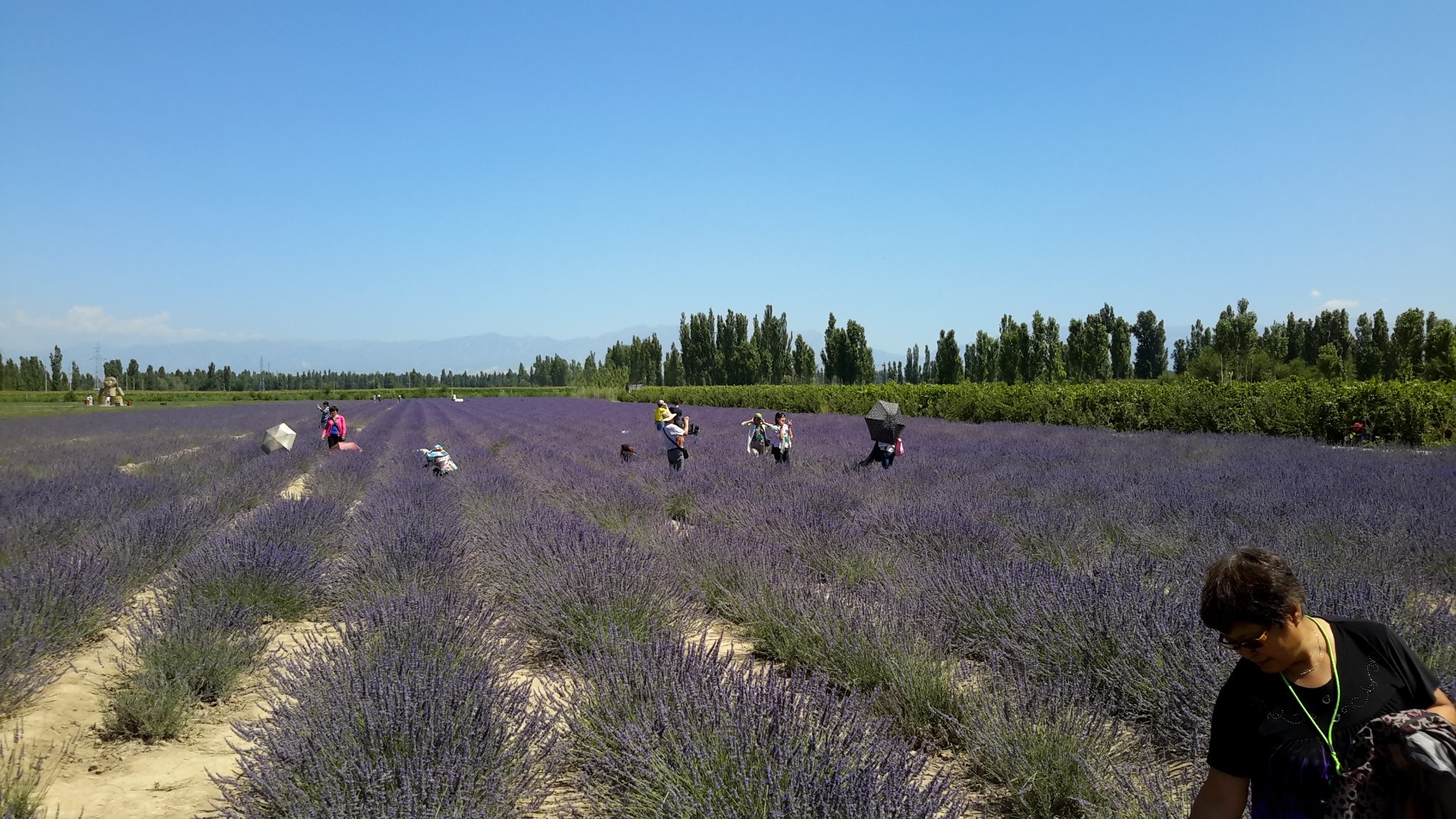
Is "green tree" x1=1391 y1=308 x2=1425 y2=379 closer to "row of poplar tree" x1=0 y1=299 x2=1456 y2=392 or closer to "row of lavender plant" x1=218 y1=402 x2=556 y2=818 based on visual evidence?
"row of poplar tree" x1=0 y1=299 x2=1456 y2=392

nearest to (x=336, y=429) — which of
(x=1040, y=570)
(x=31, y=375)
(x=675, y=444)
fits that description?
(x=675, y=444)

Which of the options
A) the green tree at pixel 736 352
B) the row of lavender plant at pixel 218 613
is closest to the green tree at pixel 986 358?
the green tree at pixel 736 352

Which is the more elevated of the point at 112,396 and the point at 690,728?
the point at 112,396

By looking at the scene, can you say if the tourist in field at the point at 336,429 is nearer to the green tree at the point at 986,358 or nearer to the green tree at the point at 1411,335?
the green tree at the point at 1411,335

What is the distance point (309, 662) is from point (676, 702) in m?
1.75

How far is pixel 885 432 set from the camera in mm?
9516

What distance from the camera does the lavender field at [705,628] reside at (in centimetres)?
210

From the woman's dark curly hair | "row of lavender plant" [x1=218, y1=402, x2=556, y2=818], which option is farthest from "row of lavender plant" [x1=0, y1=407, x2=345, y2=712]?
the woman's dark curly hair

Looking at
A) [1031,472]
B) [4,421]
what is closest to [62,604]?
[1031,472]

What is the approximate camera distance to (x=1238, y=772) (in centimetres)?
135

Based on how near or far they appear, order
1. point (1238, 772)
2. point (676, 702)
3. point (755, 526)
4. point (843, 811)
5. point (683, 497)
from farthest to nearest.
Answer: point (683, 497), point (755, 526), point (676, 702), point (843, 811), point (1238, 772)

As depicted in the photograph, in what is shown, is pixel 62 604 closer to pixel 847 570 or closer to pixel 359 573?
pixel 359 573

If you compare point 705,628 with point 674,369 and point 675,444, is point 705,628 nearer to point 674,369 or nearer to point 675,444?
point 675,444

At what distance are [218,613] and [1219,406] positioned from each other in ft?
51.9
